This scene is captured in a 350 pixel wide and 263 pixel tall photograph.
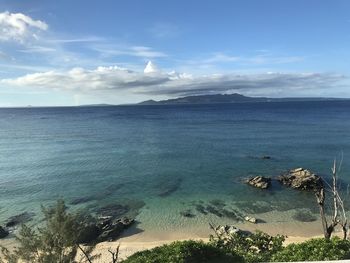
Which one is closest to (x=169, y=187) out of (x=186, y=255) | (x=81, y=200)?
(x=81, y=200)

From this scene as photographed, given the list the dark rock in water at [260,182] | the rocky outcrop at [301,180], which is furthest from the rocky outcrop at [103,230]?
the rocky outcrop at [301,180]

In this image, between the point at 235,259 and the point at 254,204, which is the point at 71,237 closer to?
the point at 235,259

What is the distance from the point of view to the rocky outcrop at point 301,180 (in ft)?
156

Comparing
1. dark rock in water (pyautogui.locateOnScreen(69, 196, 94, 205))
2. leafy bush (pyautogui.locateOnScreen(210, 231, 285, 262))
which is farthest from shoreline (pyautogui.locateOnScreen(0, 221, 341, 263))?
dark rock in water (pyautogui.locateOnScreen(69, 196, 94, 205))

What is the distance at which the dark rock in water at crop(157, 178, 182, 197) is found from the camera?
4666 centimetres

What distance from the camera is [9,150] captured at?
8488 centimetres

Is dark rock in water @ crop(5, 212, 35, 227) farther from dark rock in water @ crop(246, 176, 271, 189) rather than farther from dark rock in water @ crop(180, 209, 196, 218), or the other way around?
dark rock in water @ crop(246, 176, 271, 189)

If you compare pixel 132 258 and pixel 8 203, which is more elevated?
pixel 132 258

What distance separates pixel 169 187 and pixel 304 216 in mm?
17609

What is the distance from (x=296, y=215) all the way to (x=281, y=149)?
37108 mm

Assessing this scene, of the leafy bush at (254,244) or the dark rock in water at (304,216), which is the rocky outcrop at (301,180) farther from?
the leafy bush at (254,244)

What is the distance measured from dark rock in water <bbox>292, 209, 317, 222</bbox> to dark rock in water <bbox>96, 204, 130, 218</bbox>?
1805 centimetres

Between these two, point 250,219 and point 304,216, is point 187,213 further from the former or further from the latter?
point 304,216

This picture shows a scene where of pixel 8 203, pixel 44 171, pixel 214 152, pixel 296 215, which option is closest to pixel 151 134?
pixel 214 152
